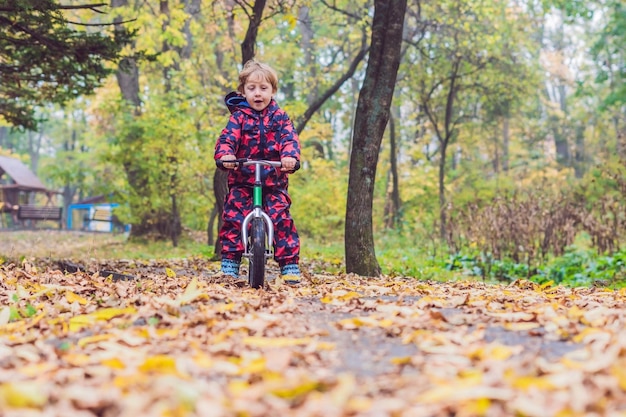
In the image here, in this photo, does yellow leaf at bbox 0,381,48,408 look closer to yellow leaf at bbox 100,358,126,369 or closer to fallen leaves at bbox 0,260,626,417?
fallen leaves at bbox 0,260,626,417

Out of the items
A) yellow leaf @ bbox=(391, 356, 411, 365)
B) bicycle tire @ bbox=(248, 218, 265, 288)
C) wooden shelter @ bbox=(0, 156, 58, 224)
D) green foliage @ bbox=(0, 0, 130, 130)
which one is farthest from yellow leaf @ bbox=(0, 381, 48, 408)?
wooden shelter @ bbox=(0, 156, 58, 224)

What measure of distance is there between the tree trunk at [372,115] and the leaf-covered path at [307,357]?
8.52 ft

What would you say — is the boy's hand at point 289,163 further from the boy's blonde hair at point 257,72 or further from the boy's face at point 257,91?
the boy's blonde hair at point 257,72

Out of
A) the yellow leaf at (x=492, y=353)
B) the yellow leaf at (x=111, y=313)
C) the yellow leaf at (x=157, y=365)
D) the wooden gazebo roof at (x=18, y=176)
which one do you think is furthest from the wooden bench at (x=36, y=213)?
the yellow leaf at (x=492, y=353)

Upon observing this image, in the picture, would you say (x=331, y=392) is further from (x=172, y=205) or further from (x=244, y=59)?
(x=172, y=205)

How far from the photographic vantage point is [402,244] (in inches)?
551

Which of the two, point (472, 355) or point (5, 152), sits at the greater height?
point (5, 152)

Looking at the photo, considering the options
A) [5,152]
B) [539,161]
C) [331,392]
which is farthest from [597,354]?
[5,152]

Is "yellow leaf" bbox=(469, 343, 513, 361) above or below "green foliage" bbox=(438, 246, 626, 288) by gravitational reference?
above

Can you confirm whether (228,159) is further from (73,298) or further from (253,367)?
(253,367)

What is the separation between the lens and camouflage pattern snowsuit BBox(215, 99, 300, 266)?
4.74 meters

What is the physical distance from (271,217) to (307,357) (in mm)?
2637

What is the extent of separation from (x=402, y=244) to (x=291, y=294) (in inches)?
402

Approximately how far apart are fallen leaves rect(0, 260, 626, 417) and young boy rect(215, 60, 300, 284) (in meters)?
1.12
